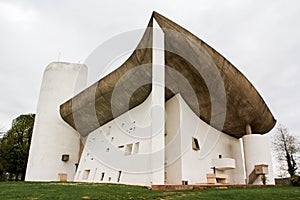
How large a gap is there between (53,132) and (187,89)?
1232 centimetres

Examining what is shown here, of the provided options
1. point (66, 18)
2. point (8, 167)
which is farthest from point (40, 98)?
point (66, 18)

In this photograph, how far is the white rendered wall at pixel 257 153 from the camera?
17.2 metres

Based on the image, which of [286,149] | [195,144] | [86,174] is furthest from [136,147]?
[286,149]

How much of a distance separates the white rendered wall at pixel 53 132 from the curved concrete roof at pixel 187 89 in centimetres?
192

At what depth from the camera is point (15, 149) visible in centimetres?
2641

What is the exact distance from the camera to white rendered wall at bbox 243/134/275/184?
1719 centimetres

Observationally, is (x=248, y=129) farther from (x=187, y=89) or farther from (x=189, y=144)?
(x=187, y=89)

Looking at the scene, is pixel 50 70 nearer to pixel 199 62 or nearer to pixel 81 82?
pixel 81 82

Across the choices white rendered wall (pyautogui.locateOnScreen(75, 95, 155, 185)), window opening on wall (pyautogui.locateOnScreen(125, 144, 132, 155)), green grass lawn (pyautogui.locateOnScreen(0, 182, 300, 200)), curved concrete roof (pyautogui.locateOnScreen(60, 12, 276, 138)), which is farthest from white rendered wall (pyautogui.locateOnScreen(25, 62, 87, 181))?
green grass lawn (pyautogui.locateOnScreen(0, 182, 300, 200))

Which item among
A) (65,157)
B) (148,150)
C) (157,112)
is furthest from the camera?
(65,157)

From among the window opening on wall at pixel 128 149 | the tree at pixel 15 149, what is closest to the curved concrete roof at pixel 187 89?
the window opening on wall at pixel 128 149

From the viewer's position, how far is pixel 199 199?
672 centimetres

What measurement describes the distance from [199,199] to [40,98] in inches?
742

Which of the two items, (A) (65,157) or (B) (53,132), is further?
(B) (53,132)
